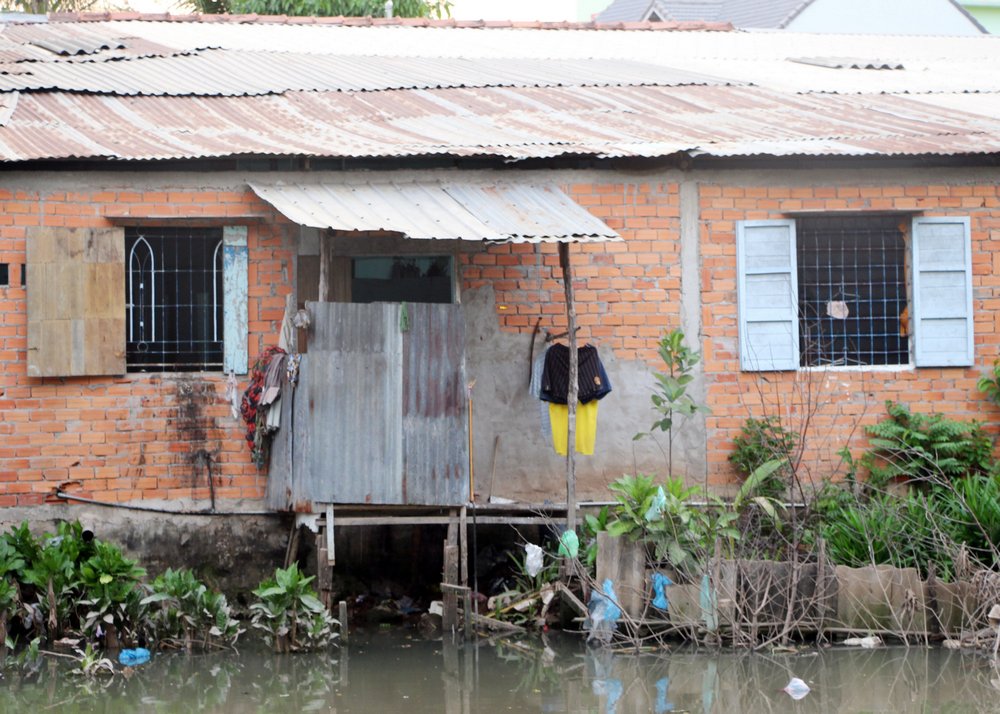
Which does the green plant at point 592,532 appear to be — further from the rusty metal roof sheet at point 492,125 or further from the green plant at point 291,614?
the rusty metal roof sheet at point 492,125

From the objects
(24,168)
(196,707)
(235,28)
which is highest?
(235,28)

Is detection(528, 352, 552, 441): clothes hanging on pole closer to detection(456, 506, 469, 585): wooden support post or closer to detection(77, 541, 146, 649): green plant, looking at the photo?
detection(456, 506, 469, 585): wooden support post

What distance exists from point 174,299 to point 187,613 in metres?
2.43

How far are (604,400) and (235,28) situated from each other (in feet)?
21.1

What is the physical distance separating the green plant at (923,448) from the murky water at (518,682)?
1.91m

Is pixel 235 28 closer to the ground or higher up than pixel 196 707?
higher up

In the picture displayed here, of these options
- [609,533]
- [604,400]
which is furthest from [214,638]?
[604,400]

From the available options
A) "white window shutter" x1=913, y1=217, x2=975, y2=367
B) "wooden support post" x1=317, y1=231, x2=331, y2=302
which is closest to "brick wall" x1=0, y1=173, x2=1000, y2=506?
"white window shutter" x1=913, y1=217, x2=975, y2=367

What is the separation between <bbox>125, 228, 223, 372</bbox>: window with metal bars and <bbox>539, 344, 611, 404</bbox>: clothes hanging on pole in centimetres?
239

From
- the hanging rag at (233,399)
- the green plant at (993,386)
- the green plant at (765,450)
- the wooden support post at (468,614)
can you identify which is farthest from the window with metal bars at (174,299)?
the green plant at (993,386)

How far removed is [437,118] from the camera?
10617 mm

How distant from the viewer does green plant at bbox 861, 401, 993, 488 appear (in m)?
9.93

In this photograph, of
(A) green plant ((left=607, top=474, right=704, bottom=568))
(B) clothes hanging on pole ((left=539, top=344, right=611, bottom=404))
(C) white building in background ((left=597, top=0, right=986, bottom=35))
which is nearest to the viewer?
(A) green plant ((left=607, top=474, right=704, bottom=568))

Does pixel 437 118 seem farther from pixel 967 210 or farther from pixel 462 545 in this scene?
pixel 967 210
